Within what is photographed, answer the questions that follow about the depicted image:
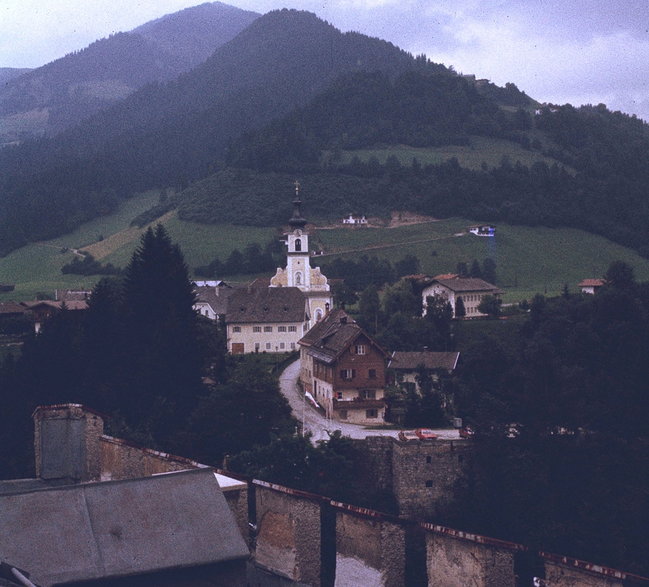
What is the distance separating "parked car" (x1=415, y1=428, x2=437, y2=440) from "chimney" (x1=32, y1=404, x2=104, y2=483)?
49.1 feet

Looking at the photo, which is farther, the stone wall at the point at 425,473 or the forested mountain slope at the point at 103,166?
the forested mountain slope at the point at 103,166

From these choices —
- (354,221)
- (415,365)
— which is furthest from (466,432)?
(354,221)

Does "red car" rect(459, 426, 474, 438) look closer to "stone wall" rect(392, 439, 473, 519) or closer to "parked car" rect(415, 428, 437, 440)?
"stone wall" rect(392, 439, 473, 519)

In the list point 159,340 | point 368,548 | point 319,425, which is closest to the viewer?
point 368,548

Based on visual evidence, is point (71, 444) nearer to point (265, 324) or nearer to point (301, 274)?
point (265, 324)

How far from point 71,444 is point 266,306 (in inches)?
1545

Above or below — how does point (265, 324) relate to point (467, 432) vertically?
above

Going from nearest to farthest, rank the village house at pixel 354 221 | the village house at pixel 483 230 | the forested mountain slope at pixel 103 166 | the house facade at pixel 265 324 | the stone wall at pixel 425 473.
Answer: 1. the stone wall at pixel 425 473
2. the house facade at pixel 265 324
3. the village house at pixel 483 230
4. the village house at pixel 354 221
5. the forested mountain slope at pixel 103 166

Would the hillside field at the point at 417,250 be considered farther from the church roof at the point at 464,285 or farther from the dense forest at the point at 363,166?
the church roof at the point at 464,285

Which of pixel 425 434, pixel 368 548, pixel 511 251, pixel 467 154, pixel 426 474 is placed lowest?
pixel 426 474

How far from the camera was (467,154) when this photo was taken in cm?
14038

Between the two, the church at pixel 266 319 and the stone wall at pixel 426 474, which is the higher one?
the church at pixel 266 319

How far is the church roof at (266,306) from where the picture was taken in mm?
59562

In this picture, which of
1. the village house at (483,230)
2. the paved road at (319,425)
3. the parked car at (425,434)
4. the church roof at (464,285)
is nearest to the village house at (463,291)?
the church roof at (464,285)
